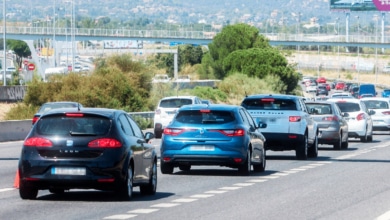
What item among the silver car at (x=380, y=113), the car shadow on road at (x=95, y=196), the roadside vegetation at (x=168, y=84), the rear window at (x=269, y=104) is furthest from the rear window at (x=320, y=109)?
the car shadow on road at (x=95, y=196)

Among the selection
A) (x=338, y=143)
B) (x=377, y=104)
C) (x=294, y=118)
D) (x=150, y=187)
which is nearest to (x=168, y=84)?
(x=377, y=104)

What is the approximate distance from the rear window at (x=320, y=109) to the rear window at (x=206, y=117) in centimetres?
1347

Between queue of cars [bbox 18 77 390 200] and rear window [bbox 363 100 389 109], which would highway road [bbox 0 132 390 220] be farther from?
rear window [bbox 363 100 389 109]

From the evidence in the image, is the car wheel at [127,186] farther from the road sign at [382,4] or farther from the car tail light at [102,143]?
the road sign at [382,4]

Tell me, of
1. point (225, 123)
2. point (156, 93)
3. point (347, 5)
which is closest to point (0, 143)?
point (225, 123)

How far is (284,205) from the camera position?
1691 cm

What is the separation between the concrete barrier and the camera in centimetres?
4134

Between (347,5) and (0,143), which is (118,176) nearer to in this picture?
(0,143)

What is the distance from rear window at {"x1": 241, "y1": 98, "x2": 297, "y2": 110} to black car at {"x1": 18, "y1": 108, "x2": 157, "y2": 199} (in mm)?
12923

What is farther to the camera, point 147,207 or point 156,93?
point 156,93

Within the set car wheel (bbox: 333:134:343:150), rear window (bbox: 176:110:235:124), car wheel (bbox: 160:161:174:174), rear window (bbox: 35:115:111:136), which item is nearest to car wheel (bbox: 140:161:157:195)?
rear window (bbox: 35:115:111:136)

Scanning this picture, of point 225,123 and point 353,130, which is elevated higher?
point 225,123

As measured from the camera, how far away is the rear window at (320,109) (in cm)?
3659

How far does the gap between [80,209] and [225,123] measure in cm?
787
